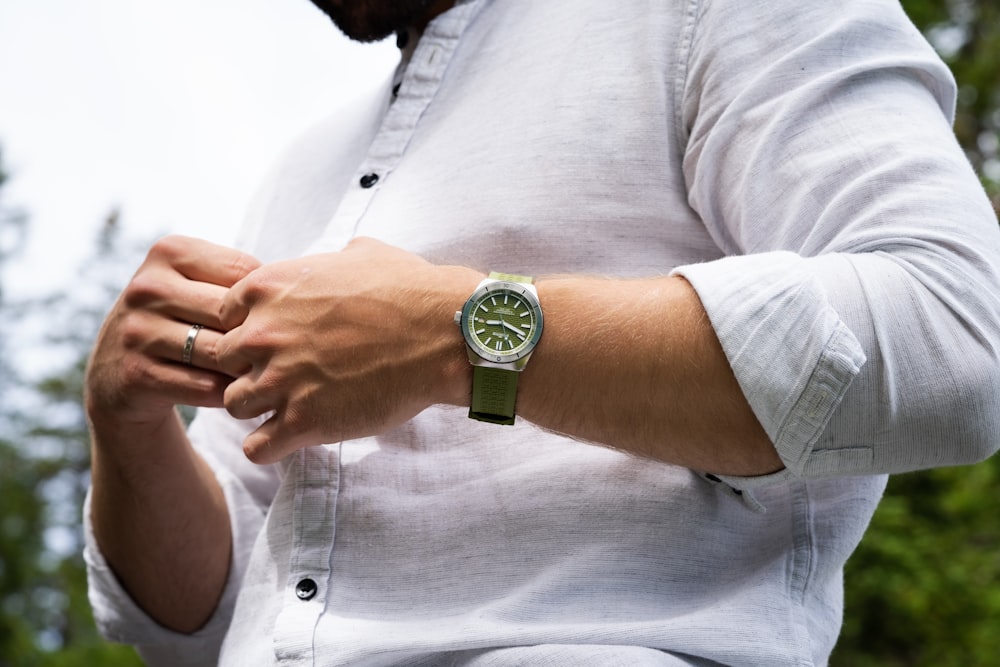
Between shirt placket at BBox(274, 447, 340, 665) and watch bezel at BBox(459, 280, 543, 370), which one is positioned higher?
watch bezel at BBox(459, 280, 543, 370)

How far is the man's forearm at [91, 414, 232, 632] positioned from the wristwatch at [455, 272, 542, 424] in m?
0.59

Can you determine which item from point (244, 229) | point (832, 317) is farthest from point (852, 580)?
point (832, 317)

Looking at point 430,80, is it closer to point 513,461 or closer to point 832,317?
point 513,461

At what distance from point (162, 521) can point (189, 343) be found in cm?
39

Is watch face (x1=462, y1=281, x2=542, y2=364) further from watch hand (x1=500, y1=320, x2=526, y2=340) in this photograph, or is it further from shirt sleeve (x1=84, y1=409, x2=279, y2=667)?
shirt sleeve (x1=84, y1=409, x2=279, y2=667)

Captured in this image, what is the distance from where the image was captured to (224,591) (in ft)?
4.85

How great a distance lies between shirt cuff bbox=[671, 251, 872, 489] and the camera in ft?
2.77

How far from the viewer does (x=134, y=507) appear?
1393mm

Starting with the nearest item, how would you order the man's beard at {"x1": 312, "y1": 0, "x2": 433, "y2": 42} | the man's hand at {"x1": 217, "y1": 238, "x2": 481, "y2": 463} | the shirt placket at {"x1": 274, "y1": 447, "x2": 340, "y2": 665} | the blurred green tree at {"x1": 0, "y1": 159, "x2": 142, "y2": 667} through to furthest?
the man's hand at {"x1": 217, "y1": 238, "x2": 481, "y2": 463} → the shirt placket at {"x1": 274, "y1": 447, "x2": 340, "y2": 665} → the man's beard at {"x1": 312, "y1": 0, "x2": 433, "y2": 42} → the blurred green tree at {"x1": 0, "y1": 159, "x2": 142, "y2": 667}

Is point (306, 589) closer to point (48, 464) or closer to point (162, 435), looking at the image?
point (162, 435)

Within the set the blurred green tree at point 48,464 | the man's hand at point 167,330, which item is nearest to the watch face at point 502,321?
the man's hand at point 167,330

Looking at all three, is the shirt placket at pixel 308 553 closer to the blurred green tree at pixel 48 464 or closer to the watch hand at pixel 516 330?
the watch hand at pixel 516 330

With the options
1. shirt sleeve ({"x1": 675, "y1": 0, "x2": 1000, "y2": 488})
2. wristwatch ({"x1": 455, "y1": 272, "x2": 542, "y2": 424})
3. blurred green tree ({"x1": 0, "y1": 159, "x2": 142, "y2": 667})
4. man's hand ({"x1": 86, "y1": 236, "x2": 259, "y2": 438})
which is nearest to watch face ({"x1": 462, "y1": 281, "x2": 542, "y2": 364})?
wristwatch ({"x1": 455, "y1": 272, "x2": 542, "y2": 424})

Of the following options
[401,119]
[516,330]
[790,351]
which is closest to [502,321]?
[516,330]
